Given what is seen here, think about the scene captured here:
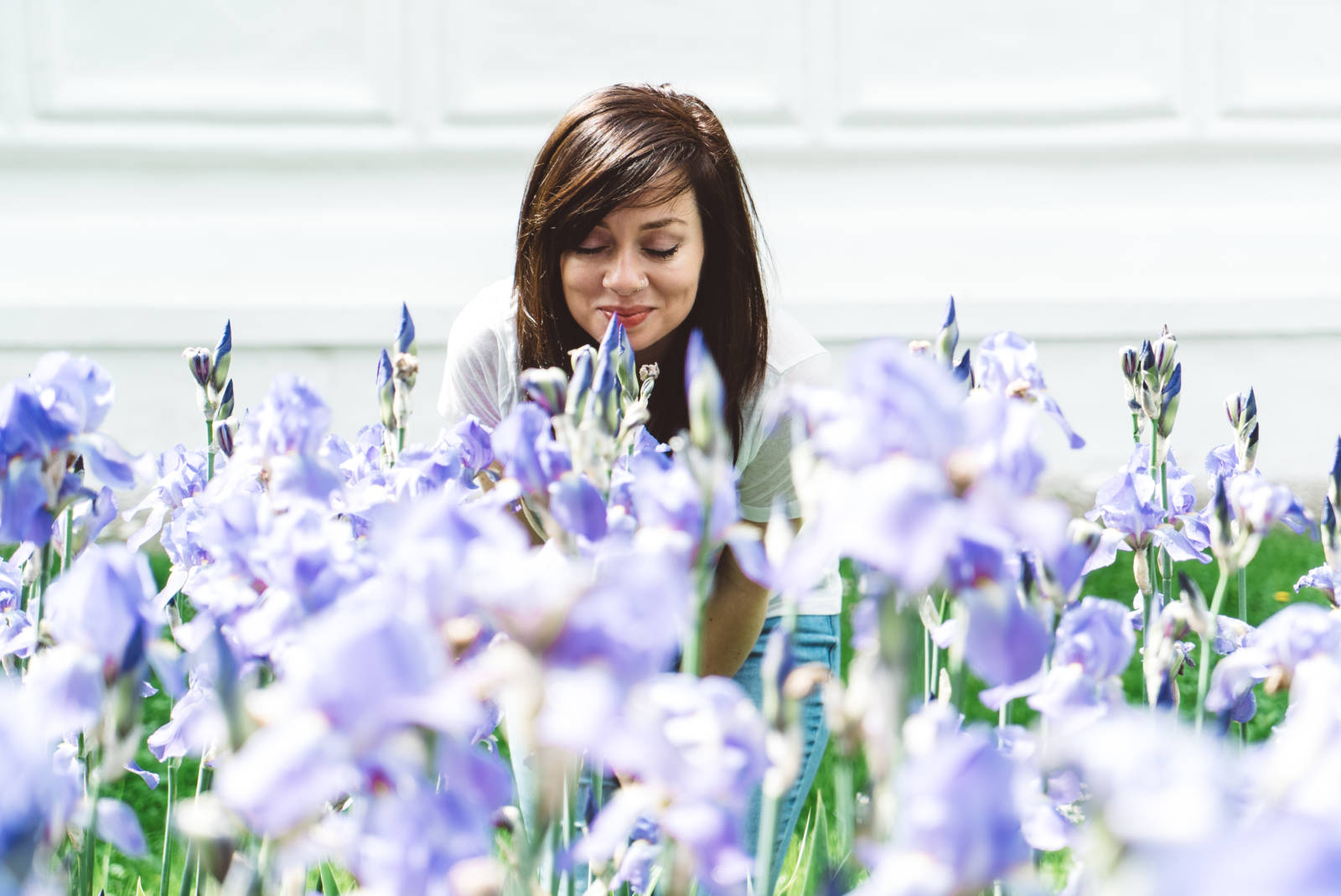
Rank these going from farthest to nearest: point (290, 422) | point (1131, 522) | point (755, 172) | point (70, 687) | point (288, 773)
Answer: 1. point (755, 172)
2. point (1131, 522)
3. point (290, 422)
4. point (70, 687)
5. point (288, 773)

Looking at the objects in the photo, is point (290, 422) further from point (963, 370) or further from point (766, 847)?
point (963, 370)

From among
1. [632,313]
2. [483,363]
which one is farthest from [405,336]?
[483,363]

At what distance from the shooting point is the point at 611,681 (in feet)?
1.69

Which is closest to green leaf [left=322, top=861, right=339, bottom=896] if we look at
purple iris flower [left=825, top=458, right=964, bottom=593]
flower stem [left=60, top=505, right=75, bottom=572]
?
flower stem [left=60, top=505, right=75, bottom=572]

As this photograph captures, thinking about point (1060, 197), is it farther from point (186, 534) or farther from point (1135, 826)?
point (1135, 826)

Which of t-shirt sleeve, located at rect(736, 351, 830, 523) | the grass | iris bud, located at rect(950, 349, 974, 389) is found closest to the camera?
iris bud, located at rect(950, 349, 974, 389)

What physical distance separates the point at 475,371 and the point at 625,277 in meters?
0.50

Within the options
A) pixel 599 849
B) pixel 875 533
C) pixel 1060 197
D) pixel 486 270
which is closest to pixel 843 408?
pixel 875 533

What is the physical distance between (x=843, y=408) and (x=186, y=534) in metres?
0.84

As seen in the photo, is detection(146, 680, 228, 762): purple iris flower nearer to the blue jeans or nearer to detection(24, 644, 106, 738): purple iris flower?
detection(24, 644, 106, 738): purple iris flower

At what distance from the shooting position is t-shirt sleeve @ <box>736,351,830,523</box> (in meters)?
2.03

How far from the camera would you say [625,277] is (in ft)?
5.88

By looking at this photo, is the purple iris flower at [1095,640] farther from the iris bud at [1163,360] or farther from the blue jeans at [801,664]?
the blue jeans at [801,664]

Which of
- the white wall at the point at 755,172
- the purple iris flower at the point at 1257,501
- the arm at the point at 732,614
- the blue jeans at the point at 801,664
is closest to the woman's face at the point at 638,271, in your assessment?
the arm at the point at 732,614
